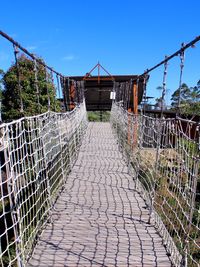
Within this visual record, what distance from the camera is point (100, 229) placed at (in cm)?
272

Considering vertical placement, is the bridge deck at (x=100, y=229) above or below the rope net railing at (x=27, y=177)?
below

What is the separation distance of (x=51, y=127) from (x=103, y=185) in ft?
3.21

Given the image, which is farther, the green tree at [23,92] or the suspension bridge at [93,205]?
the green tree at [23,92]

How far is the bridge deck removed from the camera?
2.24m

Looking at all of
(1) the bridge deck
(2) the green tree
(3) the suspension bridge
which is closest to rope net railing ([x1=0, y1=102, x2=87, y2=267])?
(3) the suspension bridge

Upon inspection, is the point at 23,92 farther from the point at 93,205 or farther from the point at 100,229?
the point at 100,229

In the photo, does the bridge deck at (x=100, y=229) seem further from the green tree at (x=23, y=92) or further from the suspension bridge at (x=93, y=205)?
the green tree at (x=23, y=92)

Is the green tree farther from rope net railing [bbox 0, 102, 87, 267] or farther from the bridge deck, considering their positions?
the bridge deck

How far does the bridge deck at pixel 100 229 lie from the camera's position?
224 centimetres

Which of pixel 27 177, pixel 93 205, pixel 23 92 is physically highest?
pixel 23 92

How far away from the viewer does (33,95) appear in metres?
8.55

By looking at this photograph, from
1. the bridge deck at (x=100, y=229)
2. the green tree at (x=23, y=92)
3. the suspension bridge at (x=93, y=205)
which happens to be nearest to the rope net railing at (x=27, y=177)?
the suspension bridge at (x=93, y=205)

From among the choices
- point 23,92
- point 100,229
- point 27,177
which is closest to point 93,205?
point 100,229

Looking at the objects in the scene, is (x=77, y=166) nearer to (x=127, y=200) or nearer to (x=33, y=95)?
(x=127, y=200)
